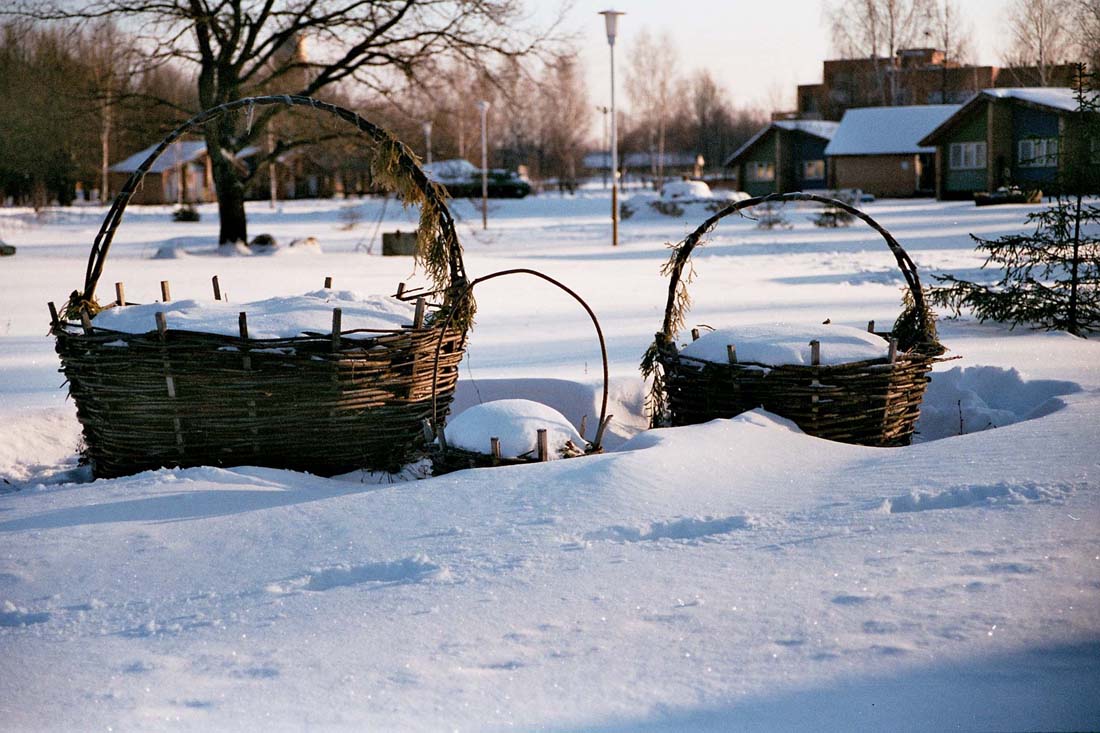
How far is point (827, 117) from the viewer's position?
2714 inches

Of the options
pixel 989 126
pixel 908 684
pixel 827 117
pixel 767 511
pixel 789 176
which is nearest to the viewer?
pixel 908 684

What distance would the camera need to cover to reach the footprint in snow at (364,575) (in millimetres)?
3541

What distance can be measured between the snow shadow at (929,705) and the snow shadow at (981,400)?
3.37 meters

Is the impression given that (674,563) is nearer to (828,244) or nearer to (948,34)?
(828,244)

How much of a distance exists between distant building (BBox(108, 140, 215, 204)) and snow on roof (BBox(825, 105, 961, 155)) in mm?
31653

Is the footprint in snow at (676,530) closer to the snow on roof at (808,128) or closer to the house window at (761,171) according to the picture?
the snow on roof at (808,128)

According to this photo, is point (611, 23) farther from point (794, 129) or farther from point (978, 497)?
point (794, 129)

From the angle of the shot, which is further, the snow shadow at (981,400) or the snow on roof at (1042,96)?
the snow on roof at (1042,96)

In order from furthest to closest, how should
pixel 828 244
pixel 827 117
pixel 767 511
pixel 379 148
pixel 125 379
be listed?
1. pixel 827 117
2. pixel 828 244
3. pixel 379 148
4. pixel 125 379
5. pixel 767 511

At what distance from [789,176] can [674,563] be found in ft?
157

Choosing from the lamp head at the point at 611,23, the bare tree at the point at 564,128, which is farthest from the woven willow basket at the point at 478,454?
the bare tree at the point at 564,128

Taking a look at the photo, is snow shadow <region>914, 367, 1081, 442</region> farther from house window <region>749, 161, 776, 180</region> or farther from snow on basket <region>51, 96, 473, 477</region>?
house window <region>749, 161, 776, 180</region>

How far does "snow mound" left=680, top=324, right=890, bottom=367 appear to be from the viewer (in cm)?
538

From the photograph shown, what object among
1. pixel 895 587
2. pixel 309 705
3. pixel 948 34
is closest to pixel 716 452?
pixel 895 587
